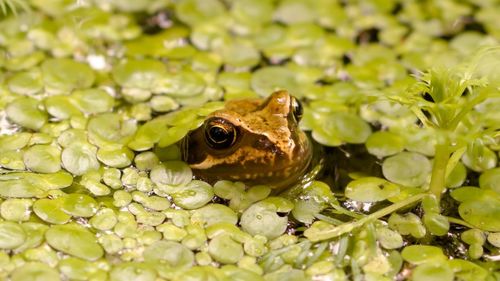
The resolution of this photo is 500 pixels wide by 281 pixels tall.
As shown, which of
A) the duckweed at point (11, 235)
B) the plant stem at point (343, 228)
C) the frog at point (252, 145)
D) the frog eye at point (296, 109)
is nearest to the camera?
the duckweed at point (11, 235)

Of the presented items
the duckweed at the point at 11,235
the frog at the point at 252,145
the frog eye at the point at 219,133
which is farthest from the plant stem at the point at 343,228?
the duckweed at the point at 11,235

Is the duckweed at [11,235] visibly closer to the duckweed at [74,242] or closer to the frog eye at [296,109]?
the duckweed at [74,242]

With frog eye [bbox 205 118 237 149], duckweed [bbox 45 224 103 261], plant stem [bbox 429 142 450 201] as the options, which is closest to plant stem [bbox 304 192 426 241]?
plant stem [bbox 429 142 450 201]

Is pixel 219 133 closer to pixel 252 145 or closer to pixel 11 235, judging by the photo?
pixel 252 145

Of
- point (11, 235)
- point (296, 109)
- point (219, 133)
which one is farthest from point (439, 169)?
point (11, 235)

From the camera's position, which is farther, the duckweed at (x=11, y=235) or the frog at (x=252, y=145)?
the frog at (x=252, y=145)

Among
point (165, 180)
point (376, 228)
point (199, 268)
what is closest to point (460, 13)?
point (376, 228)
